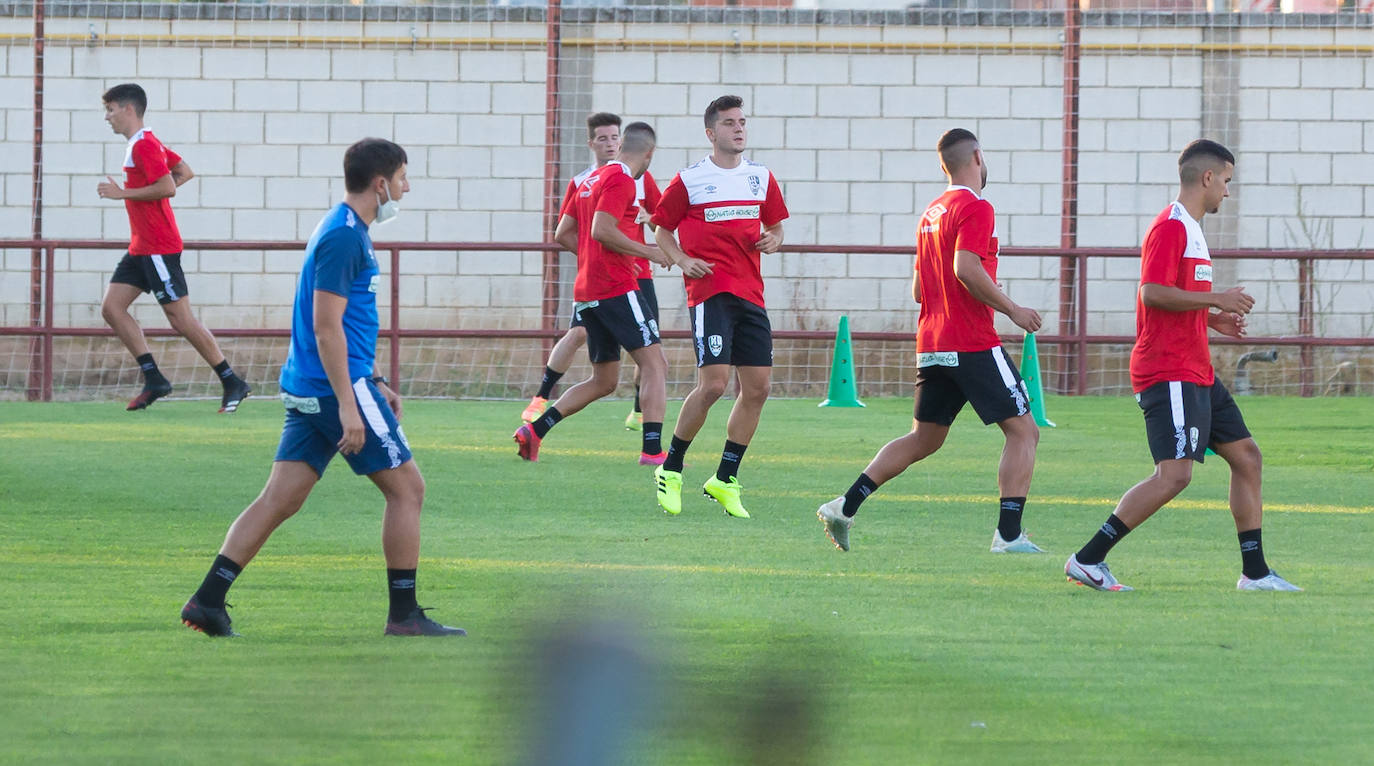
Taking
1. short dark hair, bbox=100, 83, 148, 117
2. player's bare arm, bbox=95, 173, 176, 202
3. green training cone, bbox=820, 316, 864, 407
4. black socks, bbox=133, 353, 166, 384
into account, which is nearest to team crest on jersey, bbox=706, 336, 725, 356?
player's bare arm, bbox=95, 173, 176, 202

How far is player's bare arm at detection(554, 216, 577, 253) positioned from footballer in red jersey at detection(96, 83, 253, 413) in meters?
2.96

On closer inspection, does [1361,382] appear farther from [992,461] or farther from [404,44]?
[404,44]

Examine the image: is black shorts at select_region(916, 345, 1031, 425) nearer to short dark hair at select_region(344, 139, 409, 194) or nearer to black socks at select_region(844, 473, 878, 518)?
black socks at select_region(844, 473, 878, 518)

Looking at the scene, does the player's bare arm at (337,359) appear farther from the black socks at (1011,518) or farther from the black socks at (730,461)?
the black socks at (730,461)

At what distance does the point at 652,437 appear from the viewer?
981 centimetres

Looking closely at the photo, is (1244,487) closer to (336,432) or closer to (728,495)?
(728,495)

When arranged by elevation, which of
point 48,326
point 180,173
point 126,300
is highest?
point 180,173

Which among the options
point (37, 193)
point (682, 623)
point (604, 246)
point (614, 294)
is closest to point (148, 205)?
point (614, 294)

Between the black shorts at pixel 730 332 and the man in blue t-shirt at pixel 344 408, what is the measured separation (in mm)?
3303

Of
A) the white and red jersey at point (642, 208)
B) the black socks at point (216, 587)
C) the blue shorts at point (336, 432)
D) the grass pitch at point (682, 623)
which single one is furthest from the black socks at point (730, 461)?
the black socks at point (216, 587)

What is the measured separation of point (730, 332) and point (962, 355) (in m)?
1.64

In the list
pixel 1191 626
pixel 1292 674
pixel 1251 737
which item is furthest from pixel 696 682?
pixel 1191 626

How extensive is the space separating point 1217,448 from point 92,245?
12199 millimetres

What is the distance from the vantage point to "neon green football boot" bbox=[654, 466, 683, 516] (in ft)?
26.0
